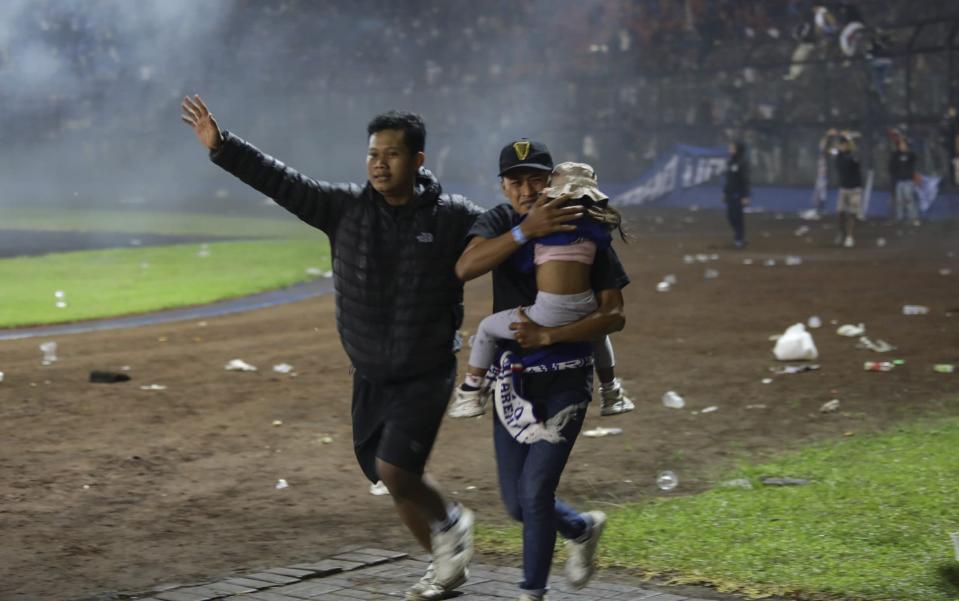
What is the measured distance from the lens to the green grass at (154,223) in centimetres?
3047

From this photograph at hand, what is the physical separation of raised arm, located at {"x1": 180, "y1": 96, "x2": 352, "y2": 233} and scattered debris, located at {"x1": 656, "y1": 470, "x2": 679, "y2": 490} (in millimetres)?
2896

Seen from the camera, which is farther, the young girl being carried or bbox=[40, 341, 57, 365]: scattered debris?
bbox=[40, 341, 57, 365]: scattered debris

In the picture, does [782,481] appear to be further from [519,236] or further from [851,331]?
[851,331]

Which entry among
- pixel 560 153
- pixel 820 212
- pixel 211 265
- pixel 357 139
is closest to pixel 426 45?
pixel 357 139

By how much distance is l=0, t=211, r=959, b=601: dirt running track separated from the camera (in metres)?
6.29

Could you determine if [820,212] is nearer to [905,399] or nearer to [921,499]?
[905,399]

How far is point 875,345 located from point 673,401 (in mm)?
3088

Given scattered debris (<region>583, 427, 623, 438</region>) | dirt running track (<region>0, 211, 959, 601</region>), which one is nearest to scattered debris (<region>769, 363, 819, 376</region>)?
dirt running track (<region>0, 211, 959, 601</region>)

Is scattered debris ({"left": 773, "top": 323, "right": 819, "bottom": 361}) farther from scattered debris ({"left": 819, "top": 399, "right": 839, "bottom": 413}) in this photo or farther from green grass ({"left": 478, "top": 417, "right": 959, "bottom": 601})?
green grass ({"left": 478, "top": 417, "right": 959, "bottom": 601})

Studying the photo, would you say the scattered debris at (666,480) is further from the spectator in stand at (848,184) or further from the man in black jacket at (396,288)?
the spectator in stand at (848,184)

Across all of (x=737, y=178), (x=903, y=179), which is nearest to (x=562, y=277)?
(x=737, y=178)

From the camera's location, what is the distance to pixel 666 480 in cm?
740

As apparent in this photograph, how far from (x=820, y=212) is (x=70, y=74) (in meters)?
27.6

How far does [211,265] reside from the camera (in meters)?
21.9
